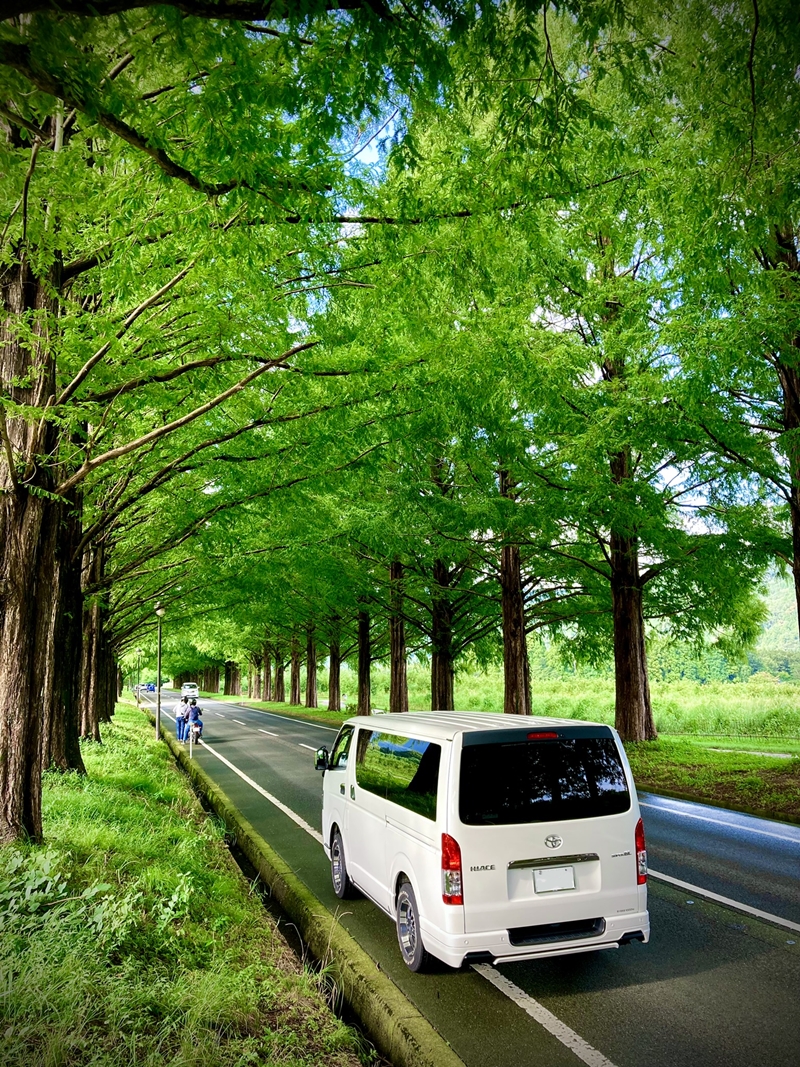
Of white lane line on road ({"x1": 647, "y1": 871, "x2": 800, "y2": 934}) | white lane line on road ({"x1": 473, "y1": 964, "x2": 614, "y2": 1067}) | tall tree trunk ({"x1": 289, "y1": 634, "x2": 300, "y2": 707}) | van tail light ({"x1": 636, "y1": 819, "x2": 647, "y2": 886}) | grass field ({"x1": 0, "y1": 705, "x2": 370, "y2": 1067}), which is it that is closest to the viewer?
grass field ({"x1": 0, "y1": 705, "x2": 370, "y2": 1067})

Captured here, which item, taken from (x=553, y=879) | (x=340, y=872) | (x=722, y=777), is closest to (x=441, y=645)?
(x=722, y=777)

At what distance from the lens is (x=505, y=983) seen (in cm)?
514

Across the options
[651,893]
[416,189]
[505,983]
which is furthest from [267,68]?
[651,893]

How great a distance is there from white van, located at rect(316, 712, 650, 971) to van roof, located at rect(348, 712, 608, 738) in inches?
0.9

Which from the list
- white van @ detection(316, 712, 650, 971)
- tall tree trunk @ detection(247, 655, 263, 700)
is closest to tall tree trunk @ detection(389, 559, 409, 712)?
white van @ detection(316, 712, 650, 971)

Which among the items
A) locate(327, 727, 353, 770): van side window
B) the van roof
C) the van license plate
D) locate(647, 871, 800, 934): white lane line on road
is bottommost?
locate(647, 871, 800, 934): white lane line on road

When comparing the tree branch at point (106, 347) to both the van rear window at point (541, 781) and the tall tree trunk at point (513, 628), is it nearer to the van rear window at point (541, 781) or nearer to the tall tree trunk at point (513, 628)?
the van rear window at point (541, 781)

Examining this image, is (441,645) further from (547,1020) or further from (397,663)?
(547,1020)

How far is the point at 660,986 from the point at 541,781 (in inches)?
64.9

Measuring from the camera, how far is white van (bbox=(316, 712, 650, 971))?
4.60m

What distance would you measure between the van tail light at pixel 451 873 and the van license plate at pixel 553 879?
0.53 metres

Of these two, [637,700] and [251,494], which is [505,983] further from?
[637,700]

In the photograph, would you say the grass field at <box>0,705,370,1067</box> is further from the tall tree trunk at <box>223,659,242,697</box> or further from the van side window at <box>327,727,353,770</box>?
the tall tree trunk at <box>223,659,242,697</box>

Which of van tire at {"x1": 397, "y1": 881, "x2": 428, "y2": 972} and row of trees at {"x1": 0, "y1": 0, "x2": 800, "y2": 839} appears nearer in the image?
row of trees at {"x1": 0, "y1": 0, "x2": 800, "y2": 839}
